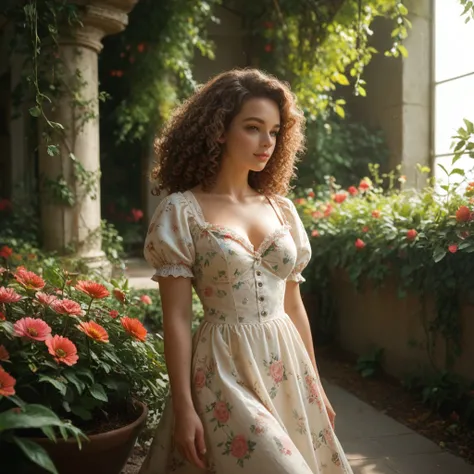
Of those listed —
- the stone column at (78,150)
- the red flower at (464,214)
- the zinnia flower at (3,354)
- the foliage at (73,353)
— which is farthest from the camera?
the stone column at (78,150)

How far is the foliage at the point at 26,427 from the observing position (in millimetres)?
1319

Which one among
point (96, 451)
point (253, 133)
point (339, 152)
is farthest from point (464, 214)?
point (339, 152)

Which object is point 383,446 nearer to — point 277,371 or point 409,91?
point 277,371

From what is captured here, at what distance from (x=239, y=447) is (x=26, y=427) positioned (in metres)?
0.56

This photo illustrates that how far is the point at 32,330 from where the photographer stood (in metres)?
1.75

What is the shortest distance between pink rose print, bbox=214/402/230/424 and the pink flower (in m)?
0.50

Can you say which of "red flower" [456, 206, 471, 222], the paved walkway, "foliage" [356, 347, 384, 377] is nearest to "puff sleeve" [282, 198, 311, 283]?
the paved walkway

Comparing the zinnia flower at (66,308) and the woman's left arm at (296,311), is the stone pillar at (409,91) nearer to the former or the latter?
the woman's left arm at (296,311)

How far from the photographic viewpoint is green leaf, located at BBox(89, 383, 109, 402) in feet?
6.16

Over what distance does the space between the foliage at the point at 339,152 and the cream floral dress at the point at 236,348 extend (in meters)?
4.23

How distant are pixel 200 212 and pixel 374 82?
473 centimetres

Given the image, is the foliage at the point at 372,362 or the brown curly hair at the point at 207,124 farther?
the foliage at the point at 372,362

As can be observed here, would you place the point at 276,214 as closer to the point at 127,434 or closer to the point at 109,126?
the point at 127,434

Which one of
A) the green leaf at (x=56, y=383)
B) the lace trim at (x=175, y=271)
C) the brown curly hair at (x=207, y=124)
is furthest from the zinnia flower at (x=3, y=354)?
the brown curly hair at (x=207, y=124)
